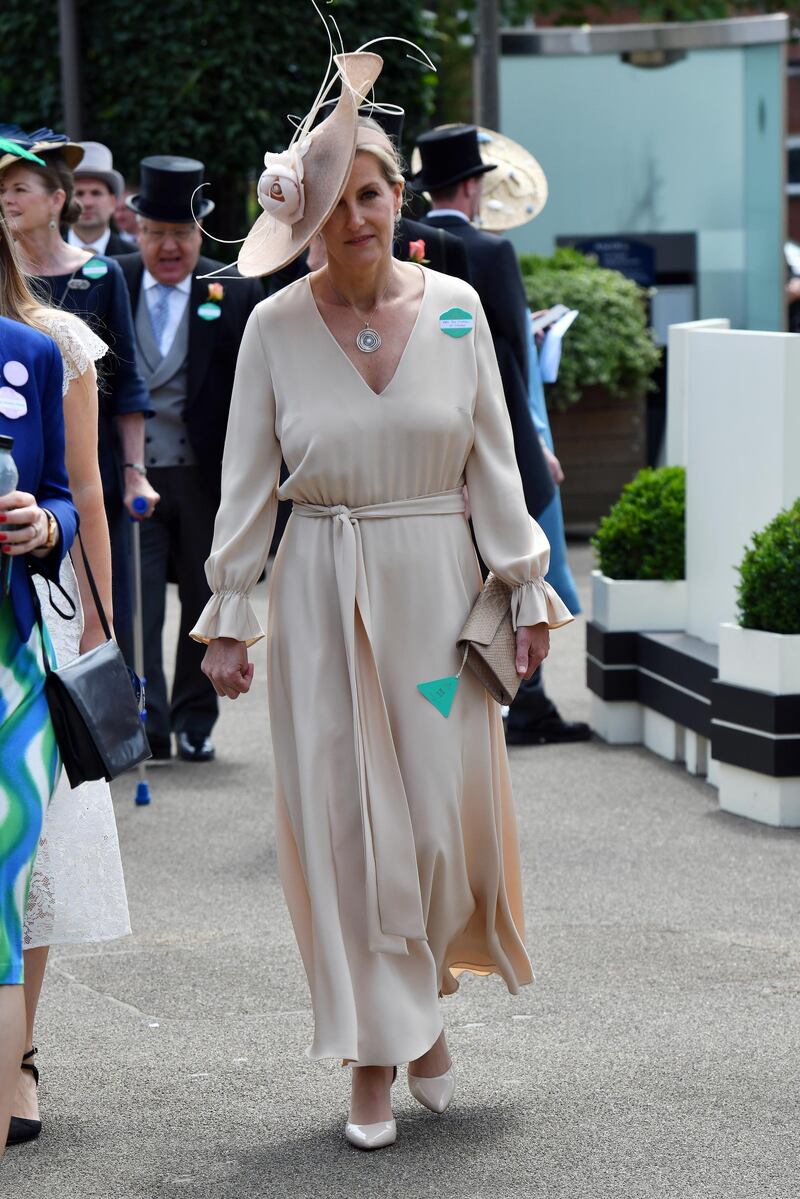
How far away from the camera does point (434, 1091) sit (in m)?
4.19

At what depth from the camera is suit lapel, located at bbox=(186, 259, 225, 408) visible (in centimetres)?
768

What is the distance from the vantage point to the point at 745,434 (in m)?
7.19

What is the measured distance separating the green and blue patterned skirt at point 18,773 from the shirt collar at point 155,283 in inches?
176

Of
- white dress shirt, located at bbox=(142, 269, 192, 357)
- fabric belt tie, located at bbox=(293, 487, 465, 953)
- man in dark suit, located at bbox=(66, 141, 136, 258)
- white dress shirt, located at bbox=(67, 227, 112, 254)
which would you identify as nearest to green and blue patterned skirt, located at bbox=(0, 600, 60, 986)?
fabric belt tie, located at bbox=(293, 487, 465, 953)

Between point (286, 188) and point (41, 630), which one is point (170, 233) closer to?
point (286, 188)

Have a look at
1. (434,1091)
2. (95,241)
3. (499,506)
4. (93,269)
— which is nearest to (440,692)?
(499,506)

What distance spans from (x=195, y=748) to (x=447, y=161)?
251cm

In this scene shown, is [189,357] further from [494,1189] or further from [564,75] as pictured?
[564,75]

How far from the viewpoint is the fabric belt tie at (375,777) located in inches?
158

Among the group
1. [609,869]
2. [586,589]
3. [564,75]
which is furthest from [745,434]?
[564,75]

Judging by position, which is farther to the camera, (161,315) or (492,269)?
(161,315)

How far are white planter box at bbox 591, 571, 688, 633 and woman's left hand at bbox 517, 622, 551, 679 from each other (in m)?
3.76

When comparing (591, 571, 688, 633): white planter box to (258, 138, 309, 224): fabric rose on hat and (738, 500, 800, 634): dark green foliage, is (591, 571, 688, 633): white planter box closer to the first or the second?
(738, 500, 800, 634): dark green foliage

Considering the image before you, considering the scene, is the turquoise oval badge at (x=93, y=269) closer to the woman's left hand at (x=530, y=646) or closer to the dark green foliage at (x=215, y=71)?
the woman's left hand at (x=530, y=646)
